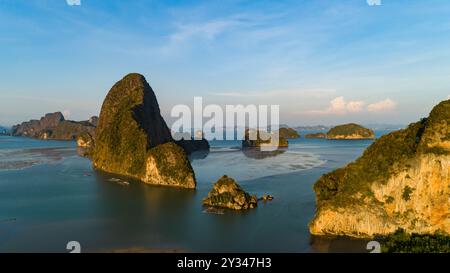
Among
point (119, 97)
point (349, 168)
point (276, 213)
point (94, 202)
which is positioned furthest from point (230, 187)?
point (119, 97)

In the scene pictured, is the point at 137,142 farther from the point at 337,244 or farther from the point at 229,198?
the point at 337,244

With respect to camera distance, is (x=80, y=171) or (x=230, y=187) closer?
(x=230, y=187)

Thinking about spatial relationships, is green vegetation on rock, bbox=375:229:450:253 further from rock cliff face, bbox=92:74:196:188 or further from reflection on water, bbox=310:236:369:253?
rock cliff face, bbox=92:74:196:188

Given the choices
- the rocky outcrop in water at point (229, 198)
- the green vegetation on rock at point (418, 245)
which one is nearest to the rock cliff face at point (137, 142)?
the rocky outcrop in water at point (229, 198)

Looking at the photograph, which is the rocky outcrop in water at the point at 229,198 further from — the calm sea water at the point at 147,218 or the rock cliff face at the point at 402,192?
the rock cliff face at the point at 402,192

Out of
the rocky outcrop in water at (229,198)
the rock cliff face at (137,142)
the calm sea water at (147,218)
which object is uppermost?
the rock cliff face at (137,142)
